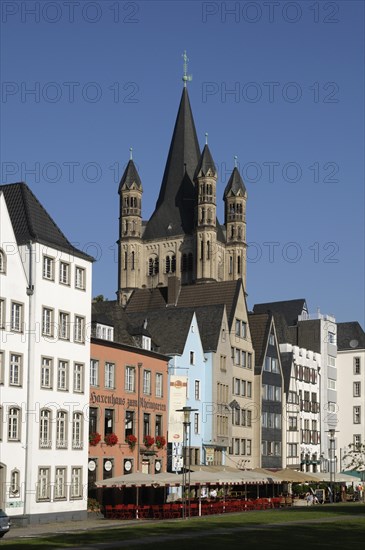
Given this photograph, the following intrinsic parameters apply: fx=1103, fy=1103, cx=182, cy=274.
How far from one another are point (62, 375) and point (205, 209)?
131 meters

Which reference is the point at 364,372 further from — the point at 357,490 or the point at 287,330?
the point at 357,490

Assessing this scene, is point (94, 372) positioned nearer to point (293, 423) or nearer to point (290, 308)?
point (293, 423)

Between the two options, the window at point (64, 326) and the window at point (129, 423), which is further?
the window at point (129, 423)

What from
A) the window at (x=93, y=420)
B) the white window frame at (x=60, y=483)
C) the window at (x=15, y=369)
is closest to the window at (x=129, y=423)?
the window at (x=93, y=420)

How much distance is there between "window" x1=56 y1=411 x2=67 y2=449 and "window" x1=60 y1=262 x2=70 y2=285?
24.8 feet

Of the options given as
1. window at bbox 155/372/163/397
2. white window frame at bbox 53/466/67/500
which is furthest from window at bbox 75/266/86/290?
window at bbox 155/372/163/397

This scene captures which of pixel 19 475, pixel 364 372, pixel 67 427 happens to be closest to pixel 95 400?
pixel 67 427

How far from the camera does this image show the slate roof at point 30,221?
62.0m

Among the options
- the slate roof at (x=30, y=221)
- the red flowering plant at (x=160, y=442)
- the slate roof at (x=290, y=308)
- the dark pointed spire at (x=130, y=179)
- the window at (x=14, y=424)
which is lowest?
the red flowering plant at (x=160, y=442)

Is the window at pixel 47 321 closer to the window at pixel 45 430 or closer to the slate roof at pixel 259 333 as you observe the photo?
the window at pixel 45 430

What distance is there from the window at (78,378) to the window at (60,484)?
4952 millimetres

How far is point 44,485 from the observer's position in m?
61.3

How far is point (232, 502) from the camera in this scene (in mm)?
72812

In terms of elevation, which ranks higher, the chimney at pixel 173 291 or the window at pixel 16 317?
the chimney at pixel 173 291
